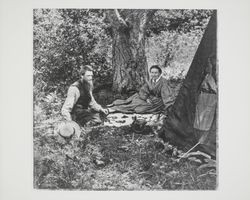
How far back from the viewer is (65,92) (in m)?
1.78

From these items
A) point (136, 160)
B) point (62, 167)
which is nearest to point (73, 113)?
point (62, 167)

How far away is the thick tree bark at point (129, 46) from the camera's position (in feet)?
5.82

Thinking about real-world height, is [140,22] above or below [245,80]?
Answer: above

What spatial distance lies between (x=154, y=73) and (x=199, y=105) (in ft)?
1.29

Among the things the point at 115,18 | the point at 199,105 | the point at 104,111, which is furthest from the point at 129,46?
the point at 199,105

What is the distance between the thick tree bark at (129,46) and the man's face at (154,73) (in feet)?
0.14

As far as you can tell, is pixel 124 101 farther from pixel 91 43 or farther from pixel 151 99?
pixel 91 43

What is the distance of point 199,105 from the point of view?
1766mm

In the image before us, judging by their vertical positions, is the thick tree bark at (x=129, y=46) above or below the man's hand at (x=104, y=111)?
above

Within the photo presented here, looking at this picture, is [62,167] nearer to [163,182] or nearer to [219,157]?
[163,182]

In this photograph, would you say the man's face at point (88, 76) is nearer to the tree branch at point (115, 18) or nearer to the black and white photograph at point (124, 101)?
the black and white photograph at point (124, 101)

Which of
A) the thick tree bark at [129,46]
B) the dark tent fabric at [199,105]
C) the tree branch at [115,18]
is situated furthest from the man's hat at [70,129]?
the tree branch at [115,18]

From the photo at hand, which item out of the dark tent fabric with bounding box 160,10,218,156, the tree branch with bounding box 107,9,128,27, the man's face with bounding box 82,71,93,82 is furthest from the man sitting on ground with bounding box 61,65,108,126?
the dark tent fabric with bounding box 160,10,218,156

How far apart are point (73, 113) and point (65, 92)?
162 mm
